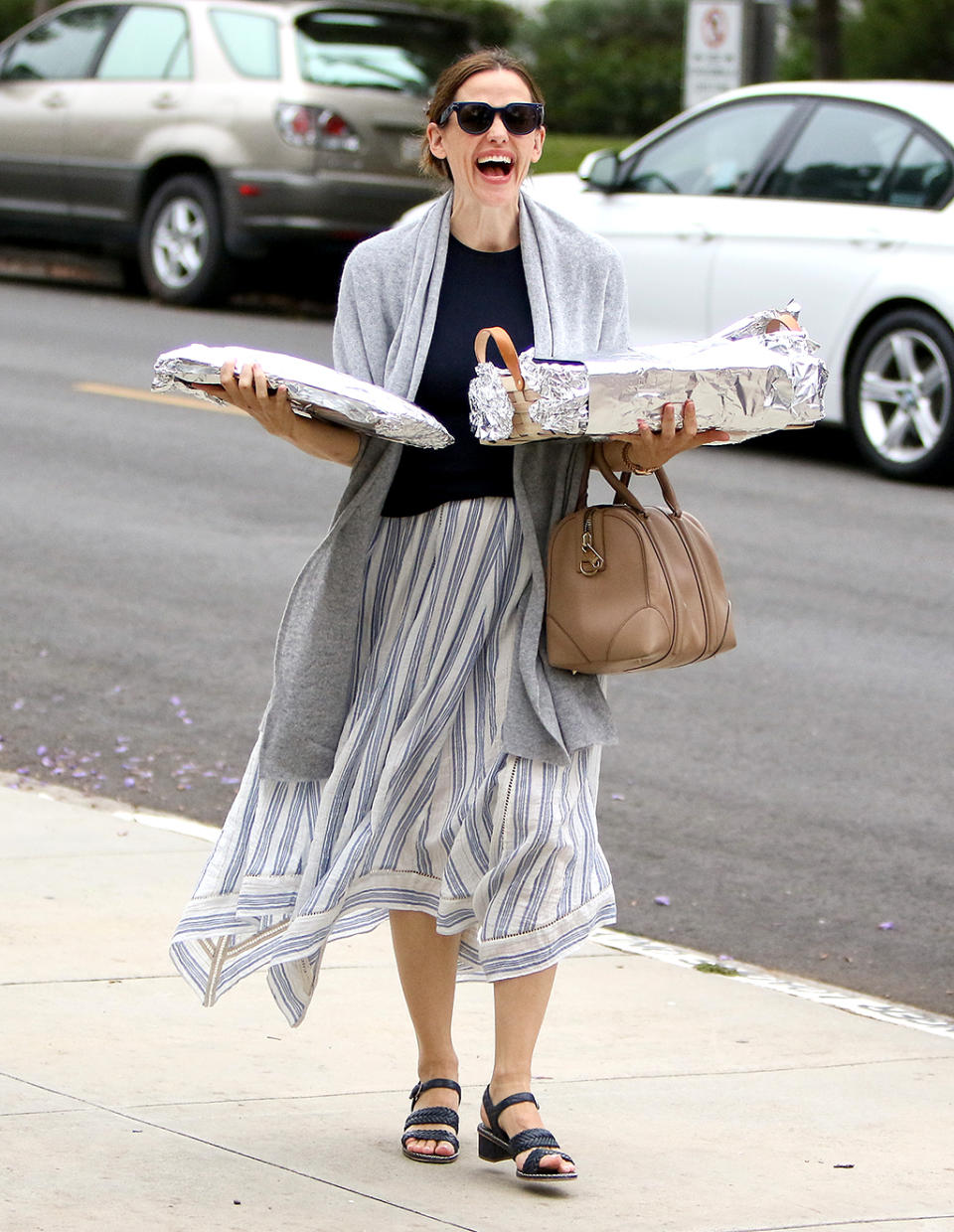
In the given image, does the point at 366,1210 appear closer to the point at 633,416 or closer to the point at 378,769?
the point at 378,769

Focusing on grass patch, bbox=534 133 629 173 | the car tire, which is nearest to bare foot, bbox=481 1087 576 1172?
the car tire

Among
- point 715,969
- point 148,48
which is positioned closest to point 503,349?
point 715,969

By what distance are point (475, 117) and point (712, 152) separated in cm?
823

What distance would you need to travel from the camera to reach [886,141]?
1105cm

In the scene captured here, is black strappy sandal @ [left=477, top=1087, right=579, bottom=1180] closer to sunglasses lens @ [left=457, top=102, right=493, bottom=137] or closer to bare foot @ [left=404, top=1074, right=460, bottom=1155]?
bare foot @ [left=404, top=1074, right=460, bottom=1155]

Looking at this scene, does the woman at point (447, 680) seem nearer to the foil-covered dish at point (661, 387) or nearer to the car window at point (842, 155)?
the foil-covered dish at point (661, 387)

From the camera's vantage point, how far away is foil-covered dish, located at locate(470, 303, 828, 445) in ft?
11.3

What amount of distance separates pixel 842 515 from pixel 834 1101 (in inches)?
242

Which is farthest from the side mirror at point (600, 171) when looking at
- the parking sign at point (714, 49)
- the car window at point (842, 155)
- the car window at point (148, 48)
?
the parking sign at point (714, 49)

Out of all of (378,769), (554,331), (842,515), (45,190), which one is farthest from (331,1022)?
(45,190)

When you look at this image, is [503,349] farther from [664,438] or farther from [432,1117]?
[432,1117]

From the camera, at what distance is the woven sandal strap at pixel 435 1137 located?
12.2ft

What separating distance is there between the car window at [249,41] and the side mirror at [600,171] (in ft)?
13.3

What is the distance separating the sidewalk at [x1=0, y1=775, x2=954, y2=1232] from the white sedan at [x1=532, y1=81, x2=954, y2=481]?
243 inches
